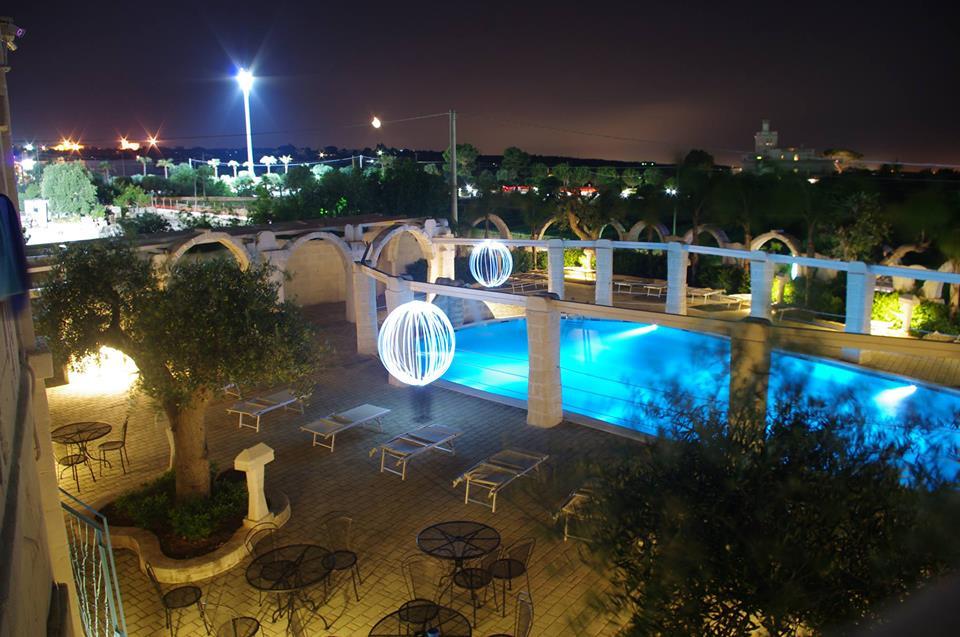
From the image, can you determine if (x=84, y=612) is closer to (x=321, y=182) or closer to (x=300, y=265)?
(x=300, y=265)

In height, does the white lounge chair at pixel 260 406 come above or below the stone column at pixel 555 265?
below

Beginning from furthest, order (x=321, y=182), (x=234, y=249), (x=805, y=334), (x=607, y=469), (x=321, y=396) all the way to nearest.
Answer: (x=321, y=182) → (x=234, y=249) → (x=321, y=396) → (x=805, y=334) → (x=607, y=469)

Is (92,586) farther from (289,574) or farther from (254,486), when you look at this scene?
(289,574)

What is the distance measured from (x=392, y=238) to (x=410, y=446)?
1273cm

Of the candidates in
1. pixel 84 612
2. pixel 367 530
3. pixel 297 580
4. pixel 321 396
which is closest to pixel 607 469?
pixel 297 580

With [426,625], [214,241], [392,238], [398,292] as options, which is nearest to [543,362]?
[398,292]

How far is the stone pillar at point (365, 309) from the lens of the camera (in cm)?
1709

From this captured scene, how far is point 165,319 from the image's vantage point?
28.7 ft

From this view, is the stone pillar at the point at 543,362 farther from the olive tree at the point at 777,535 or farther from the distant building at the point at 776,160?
the distant building at the point at 776,160

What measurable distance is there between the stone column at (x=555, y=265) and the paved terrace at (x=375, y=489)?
7.61 meters

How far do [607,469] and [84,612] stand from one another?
6.30 meters

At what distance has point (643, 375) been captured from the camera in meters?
18.1

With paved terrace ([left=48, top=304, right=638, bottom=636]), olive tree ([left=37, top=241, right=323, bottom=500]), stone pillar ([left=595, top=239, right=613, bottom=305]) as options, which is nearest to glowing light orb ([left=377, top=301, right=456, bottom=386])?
paved terrace ([left=48, top=304, right=638, bottom=636])

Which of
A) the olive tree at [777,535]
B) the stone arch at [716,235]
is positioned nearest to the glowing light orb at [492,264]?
the stone arch at [716,235]
